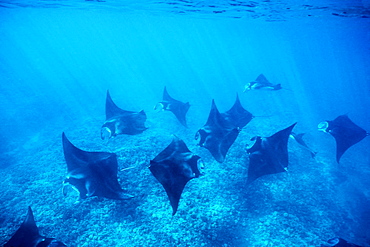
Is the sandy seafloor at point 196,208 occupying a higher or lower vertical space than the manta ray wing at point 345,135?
lower

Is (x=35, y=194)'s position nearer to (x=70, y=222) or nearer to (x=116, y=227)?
(x=70, y=222)

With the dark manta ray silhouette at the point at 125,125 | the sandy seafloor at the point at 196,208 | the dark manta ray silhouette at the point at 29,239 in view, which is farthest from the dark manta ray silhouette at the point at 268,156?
the dark manta ray silhouette at the point at 29,239

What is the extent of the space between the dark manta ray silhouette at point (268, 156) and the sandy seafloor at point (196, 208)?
1.25 m

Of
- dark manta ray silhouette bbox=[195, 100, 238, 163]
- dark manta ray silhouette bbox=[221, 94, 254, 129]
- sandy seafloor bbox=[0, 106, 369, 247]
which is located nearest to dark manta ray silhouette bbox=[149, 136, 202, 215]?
dark manta ray silhouette bbox=[195, 100, 238, 163]

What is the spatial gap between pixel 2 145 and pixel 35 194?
7920mm

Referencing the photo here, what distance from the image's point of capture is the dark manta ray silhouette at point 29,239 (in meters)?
3.90

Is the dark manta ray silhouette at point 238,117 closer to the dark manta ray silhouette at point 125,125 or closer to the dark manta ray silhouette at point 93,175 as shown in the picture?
the dark manta ray silhouette at point 125,125

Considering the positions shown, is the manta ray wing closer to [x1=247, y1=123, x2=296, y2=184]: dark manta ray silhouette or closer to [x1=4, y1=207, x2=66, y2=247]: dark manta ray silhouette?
[x1=247, y1=123, x2=296, y2=184]: dark manta ray silhouette

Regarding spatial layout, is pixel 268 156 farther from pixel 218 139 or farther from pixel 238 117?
pixel 238 117

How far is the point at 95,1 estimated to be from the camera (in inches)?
755

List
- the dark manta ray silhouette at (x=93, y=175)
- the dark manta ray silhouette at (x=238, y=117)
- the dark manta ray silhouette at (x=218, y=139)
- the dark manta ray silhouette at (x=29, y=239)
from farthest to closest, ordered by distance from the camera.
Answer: the dark manta ray silhouette at (x=238, y=117)
the dark manta ray silhouette at (x=218, y=139)
the dark manta ray silhouette at (x=93, y=175)
the dark manta ray silhouette at (x=29, y=239)

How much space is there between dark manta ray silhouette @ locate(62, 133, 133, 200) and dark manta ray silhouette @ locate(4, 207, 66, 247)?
1.11 meters

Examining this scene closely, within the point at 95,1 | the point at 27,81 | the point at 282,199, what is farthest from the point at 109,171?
the point at 27,81

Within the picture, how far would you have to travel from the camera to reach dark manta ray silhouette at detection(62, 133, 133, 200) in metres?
4.98
